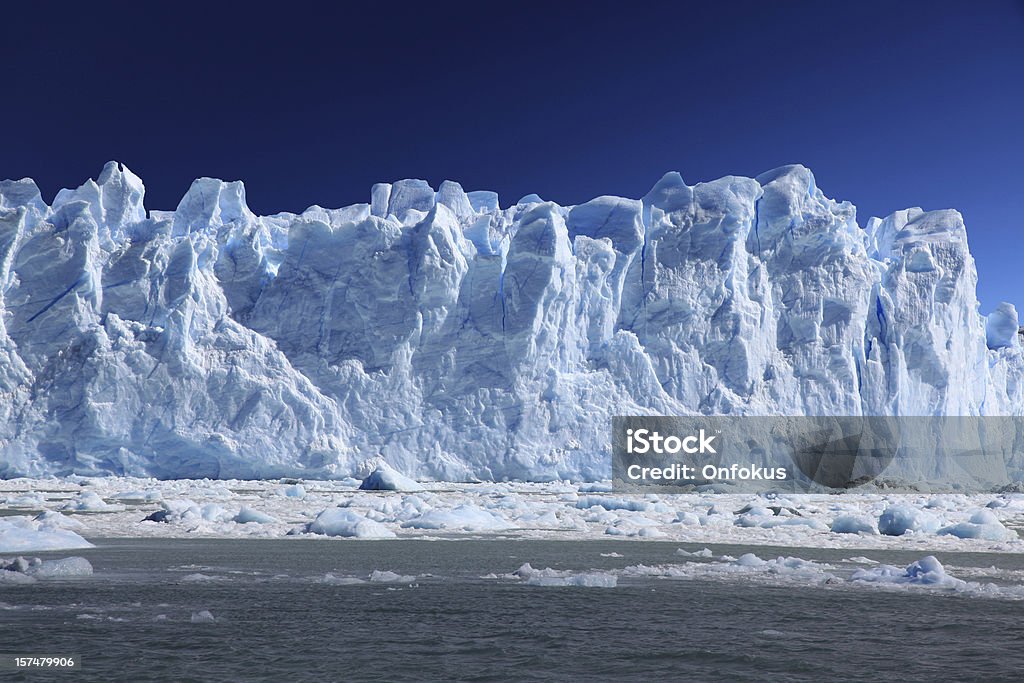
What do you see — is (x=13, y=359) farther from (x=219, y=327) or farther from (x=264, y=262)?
(x=264, y=262)

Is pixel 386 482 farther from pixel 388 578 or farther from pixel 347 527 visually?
pixel 388 578

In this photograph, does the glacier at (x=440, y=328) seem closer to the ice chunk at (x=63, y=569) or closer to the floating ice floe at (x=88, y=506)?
the floating ice floe at (x=88, y=506)

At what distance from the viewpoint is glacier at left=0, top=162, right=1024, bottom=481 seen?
3412 centimetres

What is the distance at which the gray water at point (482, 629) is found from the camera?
247 inches

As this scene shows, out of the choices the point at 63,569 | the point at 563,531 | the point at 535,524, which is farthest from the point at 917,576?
the point at 63,569

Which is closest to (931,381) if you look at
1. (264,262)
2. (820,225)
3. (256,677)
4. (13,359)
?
(820,225)

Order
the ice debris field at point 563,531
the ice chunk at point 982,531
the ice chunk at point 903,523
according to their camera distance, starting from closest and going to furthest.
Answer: the ice debris field at point 563,531 < the ice chunk at point 982,531 < the ice chunk at point 903,523

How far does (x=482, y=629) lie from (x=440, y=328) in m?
29.3

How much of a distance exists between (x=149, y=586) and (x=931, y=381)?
38640mm

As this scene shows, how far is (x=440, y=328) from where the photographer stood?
36.8 metres

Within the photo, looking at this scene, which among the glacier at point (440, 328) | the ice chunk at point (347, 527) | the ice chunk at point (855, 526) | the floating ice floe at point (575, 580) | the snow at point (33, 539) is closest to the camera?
the floating ice floe at point (575, 580)

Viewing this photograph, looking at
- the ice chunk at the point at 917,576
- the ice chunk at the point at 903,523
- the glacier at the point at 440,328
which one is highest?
the glacier at the point at 440,328

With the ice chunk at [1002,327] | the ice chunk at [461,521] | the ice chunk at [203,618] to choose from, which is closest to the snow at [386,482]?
the ice chunk at [461,521]

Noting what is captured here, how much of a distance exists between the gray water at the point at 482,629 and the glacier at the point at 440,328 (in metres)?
23.8
